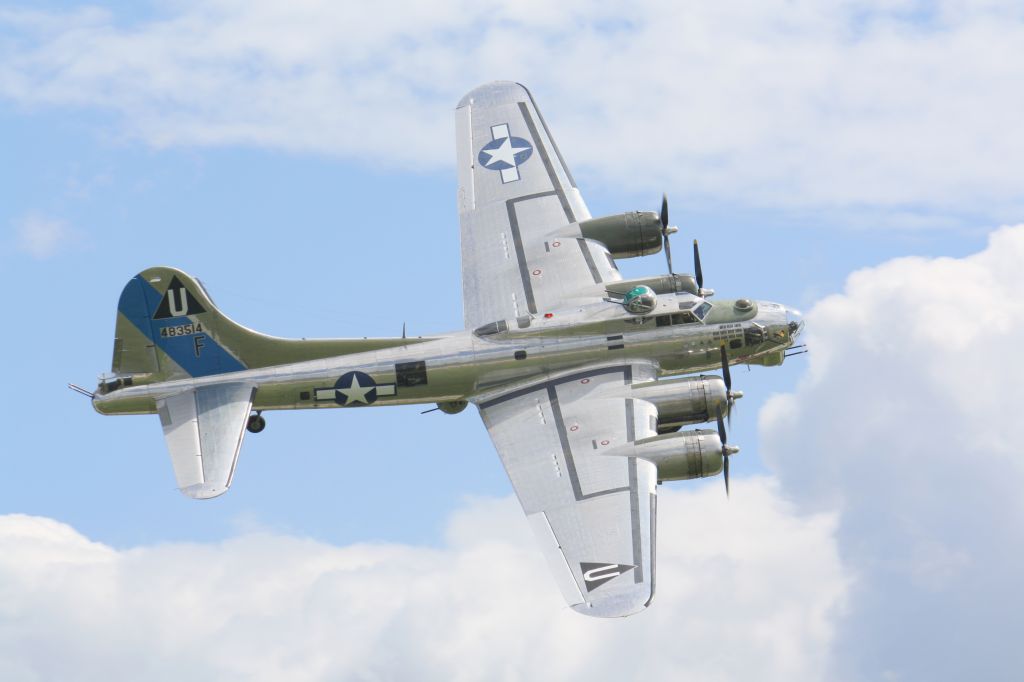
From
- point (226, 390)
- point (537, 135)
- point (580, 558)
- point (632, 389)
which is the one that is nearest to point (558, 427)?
point (632, 389)

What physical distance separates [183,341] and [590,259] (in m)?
13.3

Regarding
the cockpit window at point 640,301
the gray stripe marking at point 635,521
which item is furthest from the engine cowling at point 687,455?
the cockpit window at point 640,301

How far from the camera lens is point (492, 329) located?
48.7 m

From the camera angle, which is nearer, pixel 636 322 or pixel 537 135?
pixel 636 322

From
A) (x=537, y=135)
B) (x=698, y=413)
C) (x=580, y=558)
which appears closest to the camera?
(x=580, y=558)

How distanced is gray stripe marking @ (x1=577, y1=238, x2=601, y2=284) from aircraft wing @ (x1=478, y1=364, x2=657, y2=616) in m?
4.22

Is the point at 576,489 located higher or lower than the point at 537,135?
lower

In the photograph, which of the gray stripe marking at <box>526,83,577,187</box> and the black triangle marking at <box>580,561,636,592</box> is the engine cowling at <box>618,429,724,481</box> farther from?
the gray stripe marking at <box>526,83,577,187</box>

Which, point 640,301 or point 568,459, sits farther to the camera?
point 640,301

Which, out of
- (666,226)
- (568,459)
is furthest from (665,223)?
(568,459)

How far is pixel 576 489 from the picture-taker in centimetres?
4434

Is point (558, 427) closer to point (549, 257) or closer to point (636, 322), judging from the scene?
point (636, 322)

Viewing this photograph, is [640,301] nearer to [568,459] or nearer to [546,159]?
[568,459]

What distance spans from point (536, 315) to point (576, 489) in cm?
682
